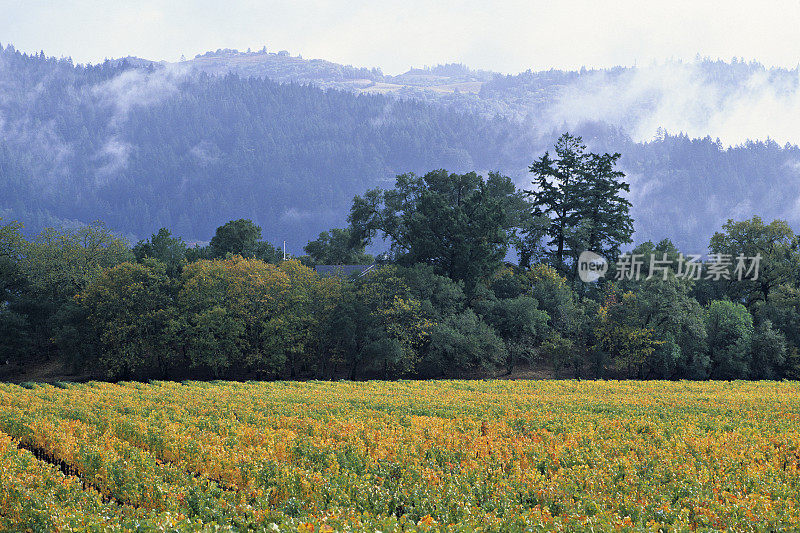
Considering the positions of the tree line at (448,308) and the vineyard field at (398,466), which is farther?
the tree line at (448,308)

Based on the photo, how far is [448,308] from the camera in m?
43.0

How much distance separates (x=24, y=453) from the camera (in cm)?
1341

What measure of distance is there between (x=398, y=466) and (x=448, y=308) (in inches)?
1206

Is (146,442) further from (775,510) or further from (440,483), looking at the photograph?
(775,510)

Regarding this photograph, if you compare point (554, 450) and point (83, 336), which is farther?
point (83, 336)

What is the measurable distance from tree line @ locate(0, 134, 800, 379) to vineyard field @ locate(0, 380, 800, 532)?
20.6 metres

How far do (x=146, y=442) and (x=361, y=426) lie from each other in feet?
17.5

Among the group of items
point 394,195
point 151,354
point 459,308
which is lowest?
point 151,354

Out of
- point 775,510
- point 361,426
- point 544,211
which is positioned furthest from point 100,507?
point 544,211

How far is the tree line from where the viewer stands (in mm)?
41844

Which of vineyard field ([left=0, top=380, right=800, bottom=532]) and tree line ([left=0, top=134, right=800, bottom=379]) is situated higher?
tree line ([left=0, top=134, right=800, bottom=379])

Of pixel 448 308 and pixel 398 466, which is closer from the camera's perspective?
pixel 398 466

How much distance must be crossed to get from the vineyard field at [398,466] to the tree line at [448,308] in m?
20.6

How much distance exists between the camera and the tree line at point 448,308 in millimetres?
41844
